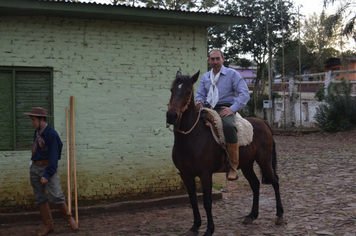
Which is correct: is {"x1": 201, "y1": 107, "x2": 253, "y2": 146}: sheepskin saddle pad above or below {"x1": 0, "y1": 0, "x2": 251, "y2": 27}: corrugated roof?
below

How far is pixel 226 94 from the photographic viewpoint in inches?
250

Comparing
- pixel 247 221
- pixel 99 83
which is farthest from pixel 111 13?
pixel 247 221

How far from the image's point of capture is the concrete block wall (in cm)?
723

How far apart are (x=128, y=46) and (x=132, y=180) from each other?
2.86 meters

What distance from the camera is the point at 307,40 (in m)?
54.7

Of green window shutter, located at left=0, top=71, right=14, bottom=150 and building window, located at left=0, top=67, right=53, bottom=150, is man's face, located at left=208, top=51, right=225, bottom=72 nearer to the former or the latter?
building window, located at left=0, top=67, right=53, bottom=150

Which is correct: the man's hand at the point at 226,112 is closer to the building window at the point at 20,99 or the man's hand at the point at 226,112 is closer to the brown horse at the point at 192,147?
the brown horse at the point at 192,147

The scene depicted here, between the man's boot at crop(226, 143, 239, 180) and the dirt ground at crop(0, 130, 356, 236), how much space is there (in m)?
0.92

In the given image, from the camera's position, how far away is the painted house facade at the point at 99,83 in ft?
23.6

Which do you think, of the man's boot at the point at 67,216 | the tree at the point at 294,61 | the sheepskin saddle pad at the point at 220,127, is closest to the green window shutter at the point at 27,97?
the man's boot at the point at 67,216

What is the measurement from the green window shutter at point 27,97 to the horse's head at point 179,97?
332 centimetres

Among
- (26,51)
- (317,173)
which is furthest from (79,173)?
(317,173)

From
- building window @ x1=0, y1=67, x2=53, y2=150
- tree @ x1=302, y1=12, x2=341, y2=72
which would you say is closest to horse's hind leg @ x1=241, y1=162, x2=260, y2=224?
building window @ x1=0, y1=67, x2=53, y2=150

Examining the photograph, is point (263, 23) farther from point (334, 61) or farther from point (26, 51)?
point (26, 51)
